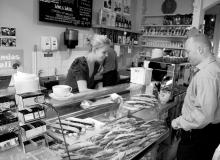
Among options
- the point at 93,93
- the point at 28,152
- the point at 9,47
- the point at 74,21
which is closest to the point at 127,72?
the point at 74,21

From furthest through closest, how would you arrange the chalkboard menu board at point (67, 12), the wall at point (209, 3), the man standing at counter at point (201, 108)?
the wall at point (209, 3) → the chalkboard menu board at point (67, 12) → the man standing at counter at point (201, 108)

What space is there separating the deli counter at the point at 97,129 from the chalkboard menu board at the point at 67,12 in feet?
8.83

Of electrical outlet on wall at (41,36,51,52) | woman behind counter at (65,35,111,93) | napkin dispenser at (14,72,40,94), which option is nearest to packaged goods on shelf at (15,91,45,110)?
napkin dispenser at (14,72,40,94)

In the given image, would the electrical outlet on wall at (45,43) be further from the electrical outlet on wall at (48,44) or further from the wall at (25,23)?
the wall at (25,23)

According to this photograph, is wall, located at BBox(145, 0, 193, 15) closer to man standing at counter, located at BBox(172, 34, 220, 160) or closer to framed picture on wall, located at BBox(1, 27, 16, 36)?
man standing at counter, located at BBox(172, 34, 220, 160)

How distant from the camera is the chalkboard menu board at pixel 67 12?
4.46 meters

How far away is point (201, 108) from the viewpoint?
6.70 ft

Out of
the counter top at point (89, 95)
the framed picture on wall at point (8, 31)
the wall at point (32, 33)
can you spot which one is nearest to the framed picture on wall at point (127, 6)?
the wall at point (32, 33)

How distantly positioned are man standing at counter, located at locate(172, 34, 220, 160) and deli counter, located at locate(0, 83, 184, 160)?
35 cm

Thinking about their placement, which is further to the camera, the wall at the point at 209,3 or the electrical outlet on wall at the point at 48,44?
the wall at the point at 209,3

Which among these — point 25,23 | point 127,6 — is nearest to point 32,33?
point 25,23

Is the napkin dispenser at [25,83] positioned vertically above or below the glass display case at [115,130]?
above

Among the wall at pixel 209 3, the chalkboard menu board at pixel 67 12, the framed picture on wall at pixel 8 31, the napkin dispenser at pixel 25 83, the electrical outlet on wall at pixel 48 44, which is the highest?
the wall at pixel 209 3

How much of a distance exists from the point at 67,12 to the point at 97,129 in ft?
11.8
